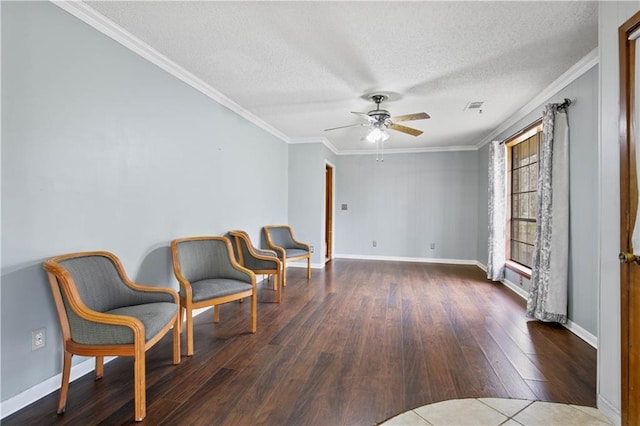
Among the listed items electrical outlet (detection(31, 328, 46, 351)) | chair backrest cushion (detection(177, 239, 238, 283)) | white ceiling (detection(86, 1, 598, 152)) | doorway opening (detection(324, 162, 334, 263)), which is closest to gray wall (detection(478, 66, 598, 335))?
white ceiling (detection(86, 1, 598, 152))

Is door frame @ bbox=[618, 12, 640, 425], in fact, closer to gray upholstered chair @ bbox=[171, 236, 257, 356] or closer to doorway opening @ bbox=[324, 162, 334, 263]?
gray upholstered chair @ bbox=[171, 236, 257, 356]

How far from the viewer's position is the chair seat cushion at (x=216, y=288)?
2515mm

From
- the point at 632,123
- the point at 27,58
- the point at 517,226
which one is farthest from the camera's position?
the point at 517,226

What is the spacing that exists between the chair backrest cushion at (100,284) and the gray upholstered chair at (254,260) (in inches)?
66.6

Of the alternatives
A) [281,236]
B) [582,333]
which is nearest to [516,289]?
[582,333]

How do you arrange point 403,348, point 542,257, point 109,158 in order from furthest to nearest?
point 542,257 < point 403,348 < point 109,158

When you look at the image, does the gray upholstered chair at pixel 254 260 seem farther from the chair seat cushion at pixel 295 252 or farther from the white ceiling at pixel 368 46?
the white ceiling at pixel 368 46

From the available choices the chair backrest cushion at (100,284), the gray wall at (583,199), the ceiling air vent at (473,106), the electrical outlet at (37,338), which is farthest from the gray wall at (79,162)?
the gray wall at (583,199)

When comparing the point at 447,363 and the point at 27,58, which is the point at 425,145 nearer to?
the point at 447,363

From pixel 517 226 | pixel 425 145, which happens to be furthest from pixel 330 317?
pixel 425 145

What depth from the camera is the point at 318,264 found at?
5.89 meters

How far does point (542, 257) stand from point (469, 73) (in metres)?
2.04

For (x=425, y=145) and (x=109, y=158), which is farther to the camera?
(x=425, y=145)

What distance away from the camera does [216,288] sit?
8.65ft
